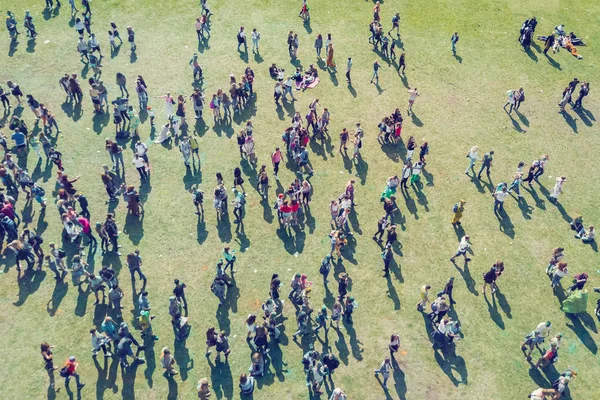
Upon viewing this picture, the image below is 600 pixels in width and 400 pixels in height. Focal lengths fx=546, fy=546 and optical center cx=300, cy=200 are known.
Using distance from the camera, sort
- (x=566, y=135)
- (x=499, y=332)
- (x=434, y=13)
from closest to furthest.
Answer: (x=499, y=332), (x=566, y=135), (x=434, y=13)

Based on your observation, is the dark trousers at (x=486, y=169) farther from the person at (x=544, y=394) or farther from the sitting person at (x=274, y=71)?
the sitting person at (x=274, y=71)

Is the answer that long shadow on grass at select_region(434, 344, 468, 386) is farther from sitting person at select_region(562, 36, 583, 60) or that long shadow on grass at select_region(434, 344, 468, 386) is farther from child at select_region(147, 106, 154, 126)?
sitting person at select_region(562, 36, 583, 60)

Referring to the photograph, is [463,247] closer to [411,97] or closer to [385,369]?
[385,369]

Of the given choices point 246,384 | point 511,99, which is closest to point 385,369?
point 246,384

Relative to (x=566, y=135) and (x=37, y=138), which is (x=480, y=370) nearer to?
(x=566, y=135)

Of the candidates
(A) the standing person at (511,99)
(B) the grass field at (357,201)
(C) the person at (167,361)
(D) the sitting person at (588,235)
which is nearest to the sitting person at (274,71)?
(B) the grass field at (357,201)

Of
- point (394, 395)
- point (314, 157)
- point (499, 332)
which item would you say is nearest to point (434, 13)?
point (314, 157)

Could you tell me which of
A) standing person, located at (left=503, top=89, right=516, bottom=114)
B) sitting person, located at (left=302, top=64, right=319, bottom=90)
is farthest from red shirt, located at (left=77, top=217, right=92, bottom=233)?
standing person, located at (left=503, top=89, right=516, bottom=114)
